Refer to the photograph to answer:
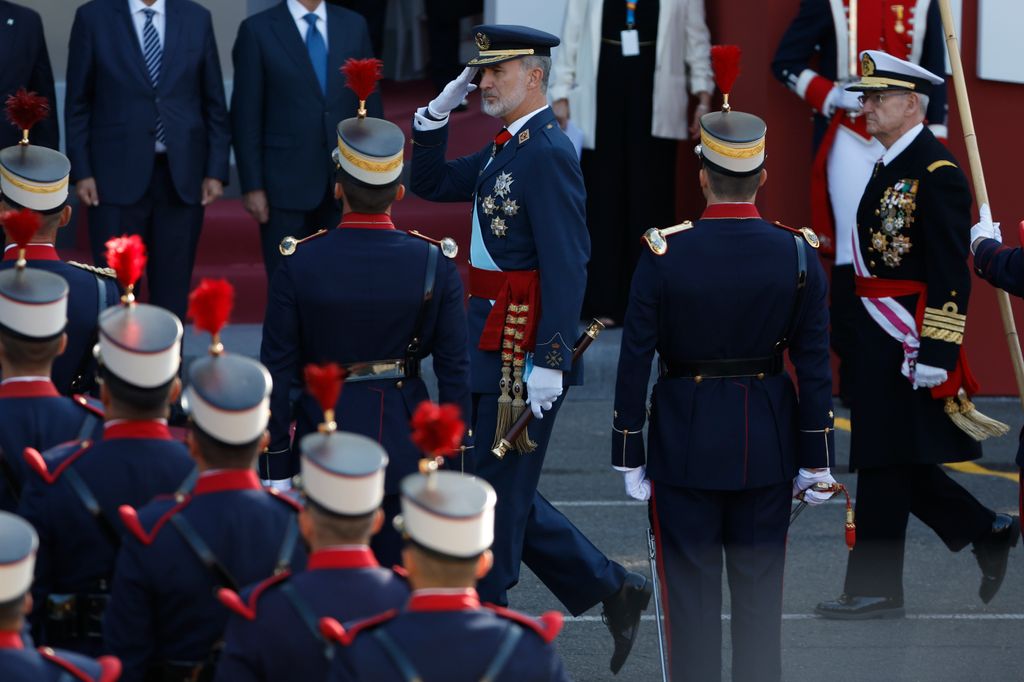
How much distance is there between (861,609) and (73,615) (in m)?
3.36

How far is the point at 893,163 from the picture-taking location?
658 cm

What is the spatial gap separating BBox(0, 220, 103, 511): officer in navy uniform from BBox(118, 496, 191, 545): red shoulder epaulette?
2.43ft

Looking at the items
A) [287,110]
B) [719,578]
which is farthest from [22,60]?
[719,578]

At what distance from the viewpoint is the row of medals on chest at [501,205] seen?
6059 millimetres

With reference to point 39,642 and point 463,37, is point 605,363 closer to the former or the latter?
point 463,37

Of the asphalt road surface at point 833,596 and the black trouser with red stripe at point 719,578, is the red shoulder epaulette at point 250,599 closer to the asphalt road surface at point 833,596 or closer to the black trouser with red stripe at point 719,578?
the black trouser with red stripe at point 719,578

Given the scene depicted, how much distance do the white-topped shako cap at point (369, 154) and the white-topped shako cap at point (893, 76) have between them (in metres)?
1.90

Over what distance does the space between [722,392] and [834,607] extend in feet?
4.91

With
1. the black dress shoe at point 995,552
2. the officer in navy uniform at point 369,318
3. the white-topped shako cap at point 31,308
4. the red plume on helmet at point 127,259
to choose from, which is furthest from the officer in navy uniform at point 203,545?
the black dress shoe at point 995,552

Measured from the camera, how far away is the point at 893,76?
6594mm

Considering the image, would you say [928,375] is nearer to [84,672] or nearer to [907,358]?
[907,358]

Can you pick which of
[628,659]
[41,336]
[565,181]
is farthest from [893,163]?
[41,336]

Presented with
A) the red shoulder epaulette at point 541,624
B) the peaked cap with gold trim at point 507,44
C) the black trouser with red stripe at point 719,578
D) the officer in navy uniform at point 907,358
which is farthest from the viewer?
the officer in navy uniform at point 907,358

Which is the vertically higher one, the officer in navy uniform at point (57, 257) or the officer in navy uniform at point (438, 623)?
the officer in navy uniform at point (438, 623)
